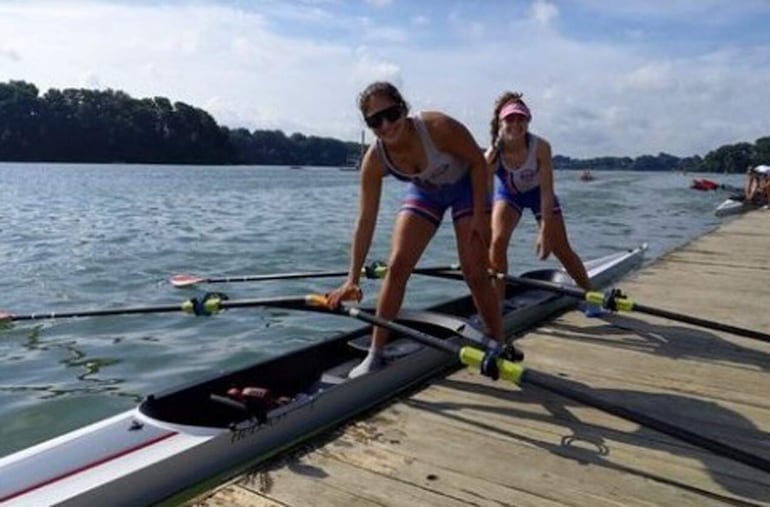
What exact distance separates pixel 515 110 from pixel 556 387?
2.94 metres

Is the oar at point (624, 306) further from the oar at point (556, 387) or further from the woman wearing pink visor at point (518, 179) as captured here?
the oar at point (556, 387)

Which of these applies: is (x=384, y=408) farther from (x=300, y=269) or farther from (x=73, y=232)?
(x=73, y=232)

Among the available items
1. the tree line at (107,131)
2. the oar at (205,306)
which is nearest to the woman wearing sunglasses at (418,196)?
the oar at (205,306)

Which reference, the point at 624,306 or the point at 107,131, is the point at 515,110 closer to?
the point at 624,306

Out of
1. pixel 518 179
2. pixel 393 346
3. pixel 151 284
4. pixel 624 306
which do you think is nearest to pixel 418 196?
pixel 393 346

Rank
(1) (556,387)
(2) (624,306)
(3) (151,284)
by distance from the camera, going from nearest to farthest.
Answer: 1. (1) (556,387)
2. (2) (624,306)
3. (3) (151,284)

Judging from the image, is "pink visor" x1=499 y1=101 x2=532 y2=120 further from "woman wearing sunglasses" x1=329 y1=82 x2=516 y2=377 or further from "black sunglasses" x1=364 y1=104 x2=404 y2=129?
"black sunglasses" x1=364 y1=104 x2=404 y2=129

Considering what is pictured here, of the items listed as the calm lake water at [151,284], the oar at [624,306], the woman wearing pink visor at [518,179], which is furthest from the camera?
the calm lake water at [151,284]

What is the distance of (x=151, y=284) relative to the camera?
1222cm

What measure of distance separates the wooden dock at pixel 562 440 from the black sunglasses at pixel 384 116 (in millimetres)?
1887

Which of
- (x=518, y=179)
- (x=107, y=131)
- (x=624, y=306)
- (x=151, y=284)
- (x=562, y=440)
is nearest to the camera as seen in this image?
(x=562, y=440)

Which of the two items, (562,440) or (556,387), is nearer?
(556,387)

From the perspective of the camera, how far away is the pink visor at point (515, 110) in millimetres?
5949

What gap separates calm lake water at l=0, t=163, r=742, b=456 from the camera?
7.05 m
